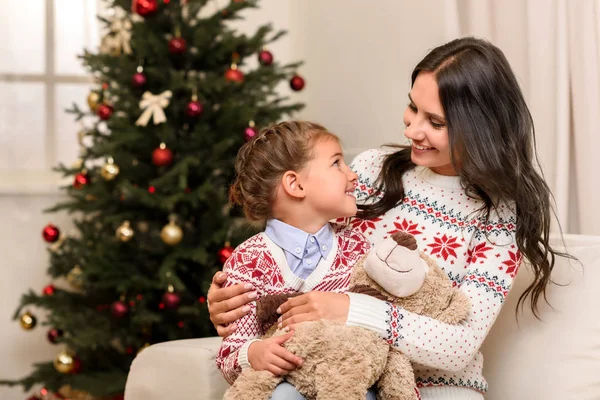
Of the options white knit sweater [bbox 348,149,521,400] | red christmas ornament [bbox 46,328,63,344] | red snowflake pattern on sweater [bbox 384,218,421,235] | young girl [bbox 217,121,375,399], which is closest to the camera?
white knit sweater [bbox 348,149,521,400]

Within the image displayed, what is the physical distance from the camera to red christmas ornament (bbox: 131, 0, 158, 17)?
8.84 ft

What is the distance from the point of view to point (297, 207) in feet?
5.27

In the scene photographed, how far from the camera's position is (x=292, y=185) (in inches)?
62.8

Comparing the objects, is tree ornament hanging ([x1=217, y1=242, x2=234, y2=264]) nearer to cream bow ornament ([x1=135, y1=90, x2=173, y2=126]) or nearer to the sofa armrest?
cream bow ornament ([x1=135, y1=90, x2=173, y2=126])

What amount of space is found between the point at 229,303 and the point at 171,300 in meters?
1.25

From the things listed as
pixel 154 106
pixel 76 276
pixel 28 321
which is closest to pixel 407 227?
pixel 154 106

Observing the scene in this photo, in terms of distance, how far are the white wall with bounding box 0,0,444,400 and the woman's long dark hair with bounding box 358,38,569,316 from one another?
1.37 meters

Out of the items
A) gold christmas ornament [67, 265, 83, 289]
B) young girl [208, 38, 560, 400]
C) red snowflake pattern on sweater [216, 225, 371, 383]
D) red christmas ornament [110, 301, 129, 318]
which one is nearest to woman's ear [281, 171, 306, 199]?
red snowflake pattern on sweater [216, 225, 371, 383]

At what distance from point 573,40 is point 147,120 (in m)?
1.37

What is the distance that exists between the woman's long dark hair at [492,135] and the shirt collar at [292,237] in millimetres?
310

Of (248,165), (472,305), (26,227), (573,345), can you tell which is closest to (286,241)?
(248,165)

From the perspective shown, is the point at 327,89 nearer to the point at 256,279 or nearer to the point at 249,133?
the point at 249,133

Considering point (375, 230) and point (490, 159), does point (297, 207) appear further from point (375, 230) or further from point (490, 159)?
point (490, 159)

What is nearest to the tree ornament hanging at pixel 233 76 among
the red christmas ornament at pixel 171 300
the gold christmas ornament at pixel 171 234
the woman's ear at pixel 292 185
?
the gold christmas ornament at pixel 171 234
